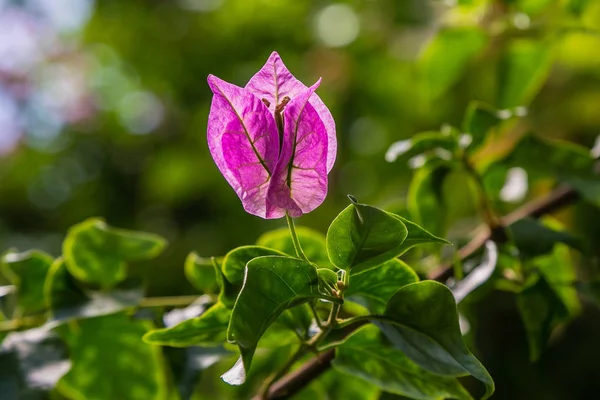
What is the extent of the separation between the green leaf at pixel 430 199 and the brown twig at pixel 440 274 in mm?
29

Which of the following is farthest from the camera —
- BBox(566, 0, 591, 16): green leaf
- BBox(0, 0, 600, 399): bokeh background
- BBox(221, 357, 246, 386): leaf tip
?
BBox(0, 0, 600, 399): bokeh background

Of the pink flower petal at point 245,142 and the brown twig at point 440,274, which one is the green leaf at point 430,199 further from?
the pink flower petal at point 245,142

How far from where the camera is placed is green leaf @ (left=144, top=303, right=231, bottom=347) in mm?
396

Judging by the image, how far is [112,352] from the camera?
55 cm

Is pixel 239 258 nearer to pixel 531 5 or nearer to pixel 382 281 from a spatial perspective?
pixel 382 281

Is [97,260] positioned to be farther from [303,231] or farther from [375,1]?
[375,1]

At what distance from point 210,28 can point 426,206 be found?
4.44 ft

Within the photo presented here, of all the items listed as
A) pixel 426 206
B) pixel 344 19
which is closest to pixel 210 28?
pixel 344 19

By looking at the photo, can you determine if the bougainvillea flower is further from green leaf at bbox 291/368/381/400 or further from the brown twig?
green leaf at bbox 291/368/381/400

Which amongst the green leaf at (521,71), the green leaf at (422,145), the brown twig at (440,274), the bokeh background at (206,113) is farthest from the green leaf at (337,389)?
the bokeh background at (206,113)

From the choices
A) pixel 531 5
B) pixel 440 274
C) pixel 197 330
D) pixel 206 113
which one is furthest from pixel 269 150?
pixel 206 113

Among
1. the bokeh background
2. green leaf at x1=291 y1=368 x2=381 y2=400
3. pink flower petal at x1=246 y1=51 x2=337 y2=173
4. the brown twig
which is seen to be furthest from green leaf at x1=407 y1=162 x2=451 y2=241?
the bokeh background

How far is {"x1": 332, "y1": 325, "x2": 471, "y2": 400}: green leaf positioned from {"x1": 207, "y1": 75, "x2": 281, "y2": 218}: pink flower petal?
12 centimetres

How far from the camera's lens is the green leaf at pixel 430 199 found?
59 centimetres
